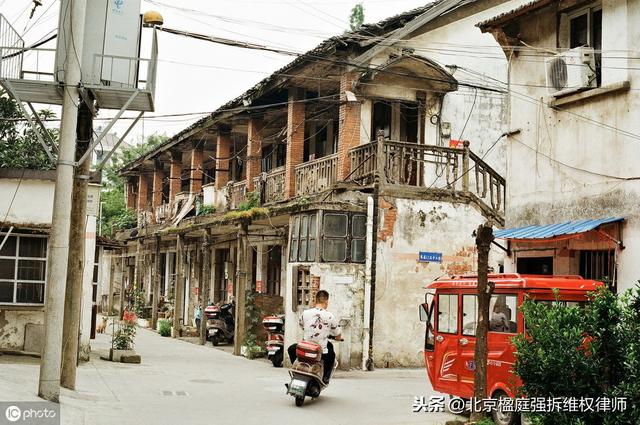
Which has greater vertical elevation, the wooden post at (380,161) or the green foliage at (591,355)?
the wooden post at (380,161)

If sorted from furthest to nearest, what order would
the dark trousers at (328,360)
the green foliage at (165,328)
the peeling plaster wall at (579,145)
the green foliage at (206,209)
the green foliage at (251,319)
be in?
the green foliage at (206,209) → the green foliage at (165,328) → the green foliage at (251,319) → the dark trousers at (328,360) → the peeling plaster wall at (579,145)

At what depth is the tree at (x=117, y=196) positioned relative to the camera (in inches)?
1502

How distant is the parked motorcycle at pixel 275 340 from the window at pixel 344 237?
7.71ft

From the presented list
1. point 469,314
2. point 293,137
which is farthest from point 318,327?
point 293,137

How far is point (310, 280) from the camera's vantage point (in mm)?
16844

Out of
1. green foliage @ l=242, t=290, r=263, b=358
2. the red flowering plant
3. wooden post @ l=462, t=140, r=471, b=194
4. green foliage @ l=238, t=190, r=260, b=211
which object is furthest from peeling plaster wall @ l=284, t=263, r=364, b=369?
green foliage @ l=238, t=190, r=260, b=211

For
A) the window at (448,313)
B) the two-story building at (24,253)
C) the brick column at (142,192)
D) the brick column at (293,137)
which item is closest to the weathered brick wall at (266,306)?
the brick column at (293,137)

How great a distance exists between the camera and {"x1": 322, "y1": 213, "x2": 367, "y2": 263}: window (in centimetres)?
1686

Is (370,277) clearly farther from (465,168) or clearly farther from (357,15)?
(357,15)

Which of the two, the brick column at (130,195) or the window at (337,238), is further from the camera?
the brick column at (130,195)

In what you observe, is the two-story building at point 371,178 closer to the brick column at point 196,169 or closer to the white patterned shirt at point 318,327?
the brick column at point 196,169

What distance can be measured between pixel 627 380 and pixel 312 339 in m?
5.83

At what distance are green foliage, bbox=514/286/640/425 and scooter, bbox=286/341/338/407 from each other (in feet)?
15.4

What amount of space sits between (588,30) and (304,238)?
7.59 m
